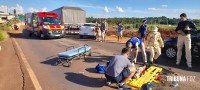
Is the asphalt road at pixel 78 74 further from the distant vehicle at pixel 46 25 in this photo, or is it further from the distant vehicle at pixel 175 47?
the distant vehicle at pixel 46 25

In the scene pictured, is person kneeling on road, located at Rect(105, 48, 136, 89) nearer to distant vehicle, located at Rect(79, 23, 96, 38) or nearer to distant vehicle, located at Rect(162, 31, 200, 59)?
distant vehicle, located at Rect(162, 31, 200, 59)

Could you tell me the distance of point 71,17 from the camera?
93.3ft

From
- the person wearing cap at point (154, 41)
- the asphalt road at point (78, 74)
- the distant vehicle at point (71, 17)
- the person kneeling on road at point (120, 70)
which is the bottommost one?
the asphalt road at point (78, 74)

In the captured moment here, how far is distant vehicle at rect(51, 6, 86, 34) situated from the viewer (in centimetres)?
2703

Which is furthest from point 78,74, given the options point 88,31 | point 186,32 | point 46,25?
point 46,25

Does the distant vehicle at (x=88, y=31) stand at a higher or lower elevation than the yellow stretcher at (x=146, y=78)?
higher

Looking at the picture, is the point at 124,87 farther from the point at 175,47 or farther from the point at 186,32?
the point at 175,47

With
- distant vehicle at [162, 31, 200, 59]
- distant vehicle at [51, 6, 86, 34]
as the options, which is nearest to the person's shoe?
distant vehicle at [162, 31, 200, 59]

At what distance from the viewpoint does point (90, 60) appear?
1081 cm

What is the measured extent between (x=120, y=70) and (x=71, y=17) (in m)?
22.7

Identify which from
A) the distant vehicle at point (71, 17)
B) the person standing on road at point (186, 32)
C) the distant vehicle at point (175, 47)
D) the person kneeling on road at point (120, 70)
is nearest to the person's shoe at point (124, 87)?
the person kneeling on road at point (120, 70)

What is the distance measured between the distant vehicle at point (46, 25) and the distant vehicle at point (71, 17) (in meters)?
3.79

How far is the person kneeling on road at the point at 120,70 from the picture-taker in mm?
6359

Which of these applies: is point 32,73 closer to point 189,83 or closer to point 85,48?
point 85,48
